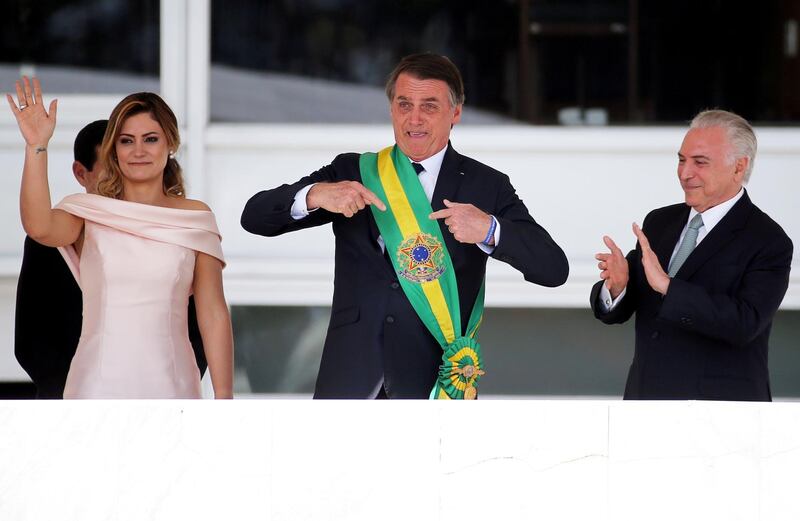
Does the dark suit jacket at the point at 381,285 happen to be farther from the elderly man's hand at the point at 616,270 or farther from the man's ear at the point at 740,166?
the man's ear at the point at 740,166

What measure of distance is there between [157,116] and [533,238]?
1.00 m

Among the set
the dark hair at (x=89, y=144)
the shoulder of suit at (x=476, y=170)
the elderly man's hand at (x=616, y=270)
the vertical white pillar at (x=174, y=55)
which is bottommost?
the elderly man's hand at (x=616, y=270)

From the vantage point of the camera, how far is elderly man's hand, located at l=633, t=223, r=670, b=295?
3.25 meters

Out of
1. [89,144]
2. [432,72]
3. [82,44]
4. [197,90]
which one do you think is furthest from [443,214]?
[82,44]

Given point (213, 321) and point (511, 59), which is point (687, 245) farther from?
point (511, 59)

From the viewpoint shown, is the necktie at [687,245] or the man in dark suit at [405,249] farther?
the necktie at [687,245]

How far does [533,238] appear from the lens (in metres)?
3.24

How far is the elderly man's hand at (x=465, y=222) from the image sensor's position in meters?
3.16

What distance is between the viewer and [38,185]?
10.8 feet

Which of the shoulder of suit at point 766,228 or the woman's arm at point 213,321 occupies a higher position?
the shoulder of suit at point 766,228

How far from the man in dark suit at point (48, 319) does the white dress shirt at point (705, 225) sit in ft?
3.48
